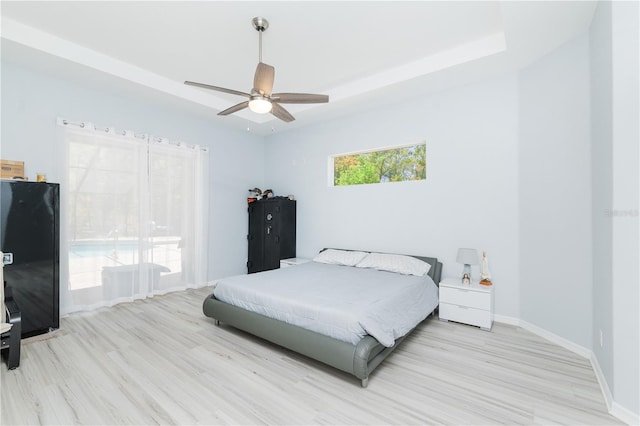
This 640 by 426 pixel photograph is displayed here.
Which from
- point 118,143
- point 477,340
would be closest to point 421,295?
point 477,340

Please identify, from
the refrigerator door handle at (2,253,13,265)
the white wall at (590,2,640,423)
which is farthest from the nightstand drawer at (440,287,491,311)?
the refrigerator door handle at (2,253,13,265)

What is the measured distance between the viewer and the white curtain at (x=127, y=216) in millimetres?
3537

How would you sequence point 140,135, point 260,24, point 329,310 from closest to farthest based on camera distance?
point 329,310 < point 260,24 < point 140,135

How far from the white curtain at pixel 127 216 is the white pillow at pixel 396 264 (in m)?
2.82

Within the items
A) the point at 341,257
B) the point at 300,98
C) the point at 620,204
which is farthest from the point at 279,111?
the point at 620,204

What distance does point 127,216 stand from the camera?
400 cm

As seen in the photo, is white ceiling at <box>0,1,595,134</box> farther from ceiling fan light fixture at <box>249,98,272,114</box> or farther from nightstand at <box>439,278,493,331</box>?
nightstand at <box>439,278,493,331</box>

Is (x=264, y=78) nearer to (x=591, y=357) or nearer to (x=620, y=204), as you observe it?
(x=620, y=204)

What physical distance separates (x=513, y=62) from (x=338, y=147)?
2.53 meters

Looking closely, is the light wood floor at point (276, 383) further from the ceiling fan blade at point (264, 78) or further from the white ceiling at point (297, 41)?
the white ceiling at point (297, 41)

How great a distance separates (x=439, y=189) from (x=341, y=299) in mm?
2141

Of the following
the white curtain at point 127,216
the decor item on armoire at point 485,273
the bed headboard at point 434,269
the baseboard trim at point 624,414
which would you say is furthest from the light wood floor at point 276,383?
the white curtain at point 127,216

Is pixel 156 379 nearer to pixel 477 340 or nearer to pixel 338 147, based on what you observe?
pixel 477 340

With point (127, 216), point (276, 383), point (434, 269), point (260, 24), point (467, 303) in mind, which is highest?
point (260, 24)
